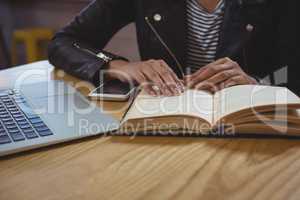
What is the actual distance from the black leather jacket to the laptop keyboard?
32 centimetres

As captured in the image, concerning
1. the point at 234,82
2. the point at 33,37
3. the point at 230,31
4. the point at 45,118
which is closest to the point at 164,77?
the point at 234,82

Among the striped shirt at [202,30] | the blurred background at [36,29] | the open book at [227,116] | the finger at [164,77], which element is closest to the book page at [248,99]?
the open book at [227,116]

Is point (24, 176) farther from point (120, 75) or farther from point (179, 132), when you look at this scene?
point (120, 75)

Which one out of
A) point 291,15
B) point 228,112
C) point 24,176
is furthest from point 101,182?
point 291,15

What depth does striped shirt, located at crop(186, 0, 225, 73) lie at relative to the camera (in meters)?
1.16

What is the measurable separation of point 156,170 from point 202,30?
2.40ft

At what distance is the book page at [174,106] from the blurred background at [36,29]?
178cm

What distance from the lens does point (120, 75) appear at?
0.91 metres

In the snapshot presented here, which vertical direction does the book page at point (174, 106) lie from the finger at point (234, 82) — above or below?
below

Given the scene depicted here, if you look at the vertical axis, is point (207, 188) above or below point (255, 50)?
below

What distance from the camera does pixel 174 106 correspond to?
0.68 m

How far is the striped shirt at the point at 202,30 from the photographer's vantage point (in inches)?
45.7

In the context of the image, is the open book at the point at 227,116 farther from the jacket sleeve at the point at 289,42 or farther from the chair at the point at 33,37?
the chair at the point at 33,37

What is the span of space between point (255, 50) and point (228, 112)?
1.93 feet
